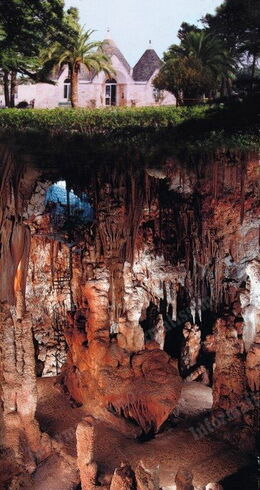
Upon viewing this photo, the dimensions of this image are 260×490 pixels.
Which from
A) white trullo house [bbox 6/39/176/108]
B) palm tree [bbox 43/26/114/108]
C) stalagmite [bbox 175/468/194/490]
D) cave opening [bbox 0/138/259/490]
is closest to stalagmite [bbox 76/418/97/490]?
cave opening [bbox 0/138/259/490]

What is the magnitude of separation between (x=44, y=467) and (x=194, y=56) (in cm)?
1386

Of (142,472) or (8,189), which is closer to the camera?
(142,472)

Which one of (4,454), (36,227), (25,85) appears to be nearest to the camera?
(4,454)

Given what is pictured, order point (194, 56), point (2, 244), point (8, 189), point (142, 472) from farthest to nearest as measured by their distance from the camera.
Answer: point (194, 56)
point (8, 189)
point (2, 244)
point (142, 472)

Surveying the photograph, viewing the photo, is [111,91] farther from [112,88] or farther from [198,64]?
[198,64]

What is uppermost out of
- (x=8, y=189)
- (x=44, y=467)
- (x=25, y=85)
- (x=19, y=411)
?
(x=25, y=85)

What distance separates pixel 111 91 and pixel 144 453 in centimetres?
1943

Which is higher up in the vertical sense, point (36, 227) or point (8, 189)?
point (8, 189)

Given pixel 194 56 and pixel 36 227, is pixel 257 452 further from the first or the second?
pixel 194 56

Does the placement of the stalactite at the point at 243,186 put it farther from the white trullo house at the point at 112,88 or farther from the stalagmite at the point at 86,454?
the white trullo house at the point at 112,88

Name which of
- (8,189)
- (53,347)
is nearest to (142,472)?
(8,189)

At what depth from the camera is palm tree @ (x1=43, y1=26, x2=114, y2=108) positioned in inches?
739

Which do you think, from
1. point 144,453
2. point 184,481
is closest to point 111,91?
point 144,453

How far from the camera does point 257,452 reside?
33.9ft
